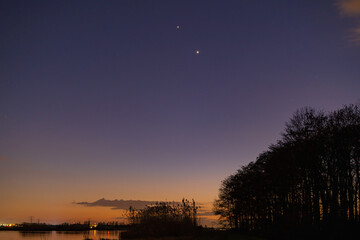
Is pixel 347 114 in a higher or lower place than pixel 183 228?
higher

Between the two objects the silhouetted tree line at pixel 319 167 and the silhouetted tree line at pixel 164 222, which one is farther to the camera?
the silhouetted tree line at pixel 319 167

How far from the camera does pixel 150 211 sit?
38.1 metres

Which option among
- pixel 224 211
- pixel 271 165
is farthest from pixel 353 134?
pixel 224 211

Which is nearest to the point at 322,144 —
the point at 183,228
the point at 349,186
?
the point at 349,186

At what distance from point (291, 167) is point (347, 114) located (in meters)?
9.52

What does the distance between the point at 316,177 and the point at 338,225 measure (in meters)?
15.4

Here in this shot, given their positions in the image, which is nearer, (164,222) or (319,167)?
(164,222)

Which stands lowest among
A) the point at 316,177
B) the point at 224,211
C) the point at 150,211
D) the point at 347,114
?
the point at 224,211

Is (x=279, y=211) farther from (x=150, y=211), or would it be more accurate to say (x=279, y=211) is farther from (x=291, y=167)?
(x=150, y=211)

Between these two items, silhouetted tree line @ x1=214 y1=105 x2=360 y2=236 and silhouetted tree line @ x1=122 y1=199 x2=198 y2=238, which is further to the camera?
silhouetted tree line @ x1=214 y1=105 x2=360 y2=236

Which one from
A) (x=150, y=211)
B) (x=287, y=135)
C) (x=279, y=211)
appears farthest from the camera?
(x=279, y=211)

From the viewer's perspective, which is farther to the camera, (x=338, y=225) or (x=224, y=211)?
(x=224, y=211)

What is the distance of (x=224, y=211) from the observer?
281 ft

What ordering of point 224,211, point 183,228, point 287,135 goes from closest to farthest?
point 183,228, point 287,135, point 224,211
